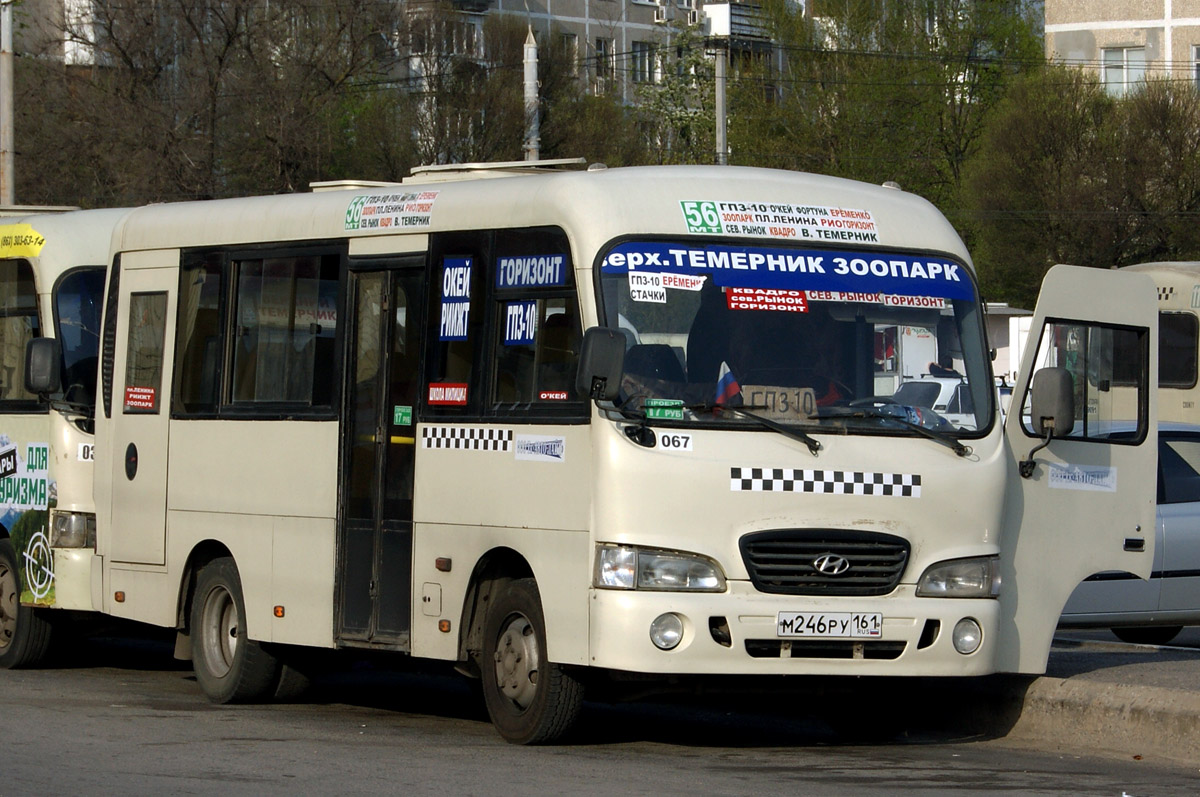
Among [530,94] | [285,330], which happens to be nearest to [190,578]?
[285,330]

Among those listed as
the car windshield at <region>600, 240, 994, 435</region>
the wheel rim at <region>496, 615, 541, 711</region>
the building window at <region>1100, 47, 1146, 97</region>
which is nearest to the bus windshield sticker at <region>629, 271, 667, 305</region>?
the car windshield at <region>600, 240, 994, 435</region>

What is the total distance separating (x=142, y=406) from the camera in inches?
493

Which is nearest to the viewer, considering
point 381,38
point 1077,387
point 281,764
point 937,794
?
point 937,794

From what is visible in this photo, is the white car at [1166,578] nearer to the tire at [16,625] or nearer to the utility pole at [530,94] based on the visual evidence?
the tire at [16,625]

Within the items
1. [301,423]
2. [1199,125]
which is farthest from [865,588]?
[1199,125]

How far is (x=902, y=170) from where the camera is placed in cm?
6306

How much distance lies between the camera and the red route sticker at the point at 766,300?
30.5 feet

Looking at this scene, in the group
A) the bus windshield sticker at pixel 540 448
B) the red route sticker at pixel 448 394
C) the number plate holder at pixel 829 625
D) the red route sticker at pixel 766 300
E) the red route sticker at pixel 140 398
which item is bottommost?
the number plate holder at pixel 829 625

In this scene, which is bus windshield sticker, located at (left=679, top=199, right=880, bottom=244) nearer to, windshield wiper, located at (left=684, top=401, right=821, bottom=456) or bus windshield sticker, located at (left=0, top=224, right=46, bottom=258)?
windshield wiper, located at (left=684, top=401, right=821, bottom=456)

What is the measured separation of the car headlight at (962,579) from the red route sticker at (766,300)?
1.39 metres

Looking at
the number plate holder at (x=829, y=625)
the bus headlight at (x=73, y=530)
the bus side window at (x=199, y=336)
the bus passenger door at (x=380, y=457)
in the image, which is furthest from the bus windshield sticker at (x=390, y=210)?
the bus headlight at (x=73, y=530)

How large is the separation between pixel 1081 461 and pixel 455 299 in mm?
3342

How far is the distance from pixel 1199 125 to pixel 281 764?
1840 inches

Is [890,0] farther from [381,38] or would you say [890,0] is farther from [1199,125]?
[381,38]
